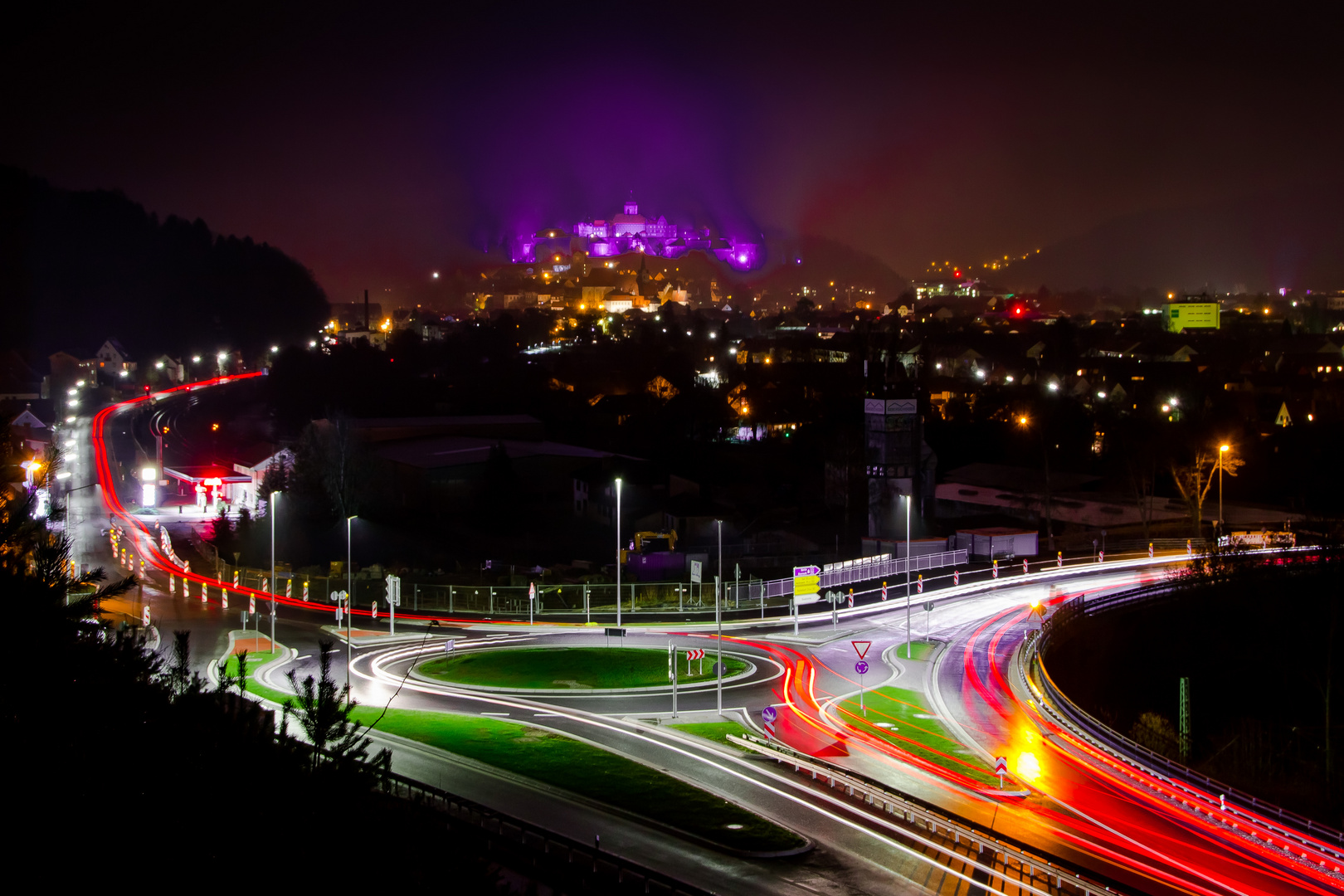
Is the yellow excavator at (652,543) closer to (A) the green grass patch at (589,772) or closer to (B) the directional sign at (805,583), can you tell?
(B) the directional sign at (805,583)

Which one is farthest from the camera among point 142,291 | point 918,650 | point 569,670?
point 142,291

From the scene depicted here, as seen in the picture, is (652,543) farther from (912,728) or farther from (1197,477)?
(1197,477)

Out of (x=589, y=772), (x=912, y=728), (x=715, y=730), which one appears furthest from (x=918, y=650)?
(x=589, y=772)

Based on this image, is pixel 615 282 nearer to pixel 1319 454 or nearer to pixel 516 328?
pixel 516 328

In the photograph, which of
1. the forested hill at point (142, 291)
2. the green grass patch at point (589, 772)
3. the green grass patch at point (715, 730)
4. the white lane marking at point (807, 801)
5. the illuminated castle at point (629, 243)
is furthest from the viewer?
the illuminated castle at point (629, 243)

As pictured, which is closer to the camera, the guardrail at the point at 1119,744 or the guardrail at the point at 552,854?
the guardrail at the point at 552,854

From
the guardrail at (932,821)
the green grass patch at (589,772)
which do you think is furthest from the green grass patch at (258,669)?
the guardrail at (932,821)
